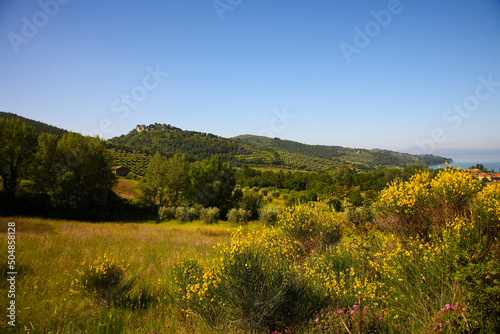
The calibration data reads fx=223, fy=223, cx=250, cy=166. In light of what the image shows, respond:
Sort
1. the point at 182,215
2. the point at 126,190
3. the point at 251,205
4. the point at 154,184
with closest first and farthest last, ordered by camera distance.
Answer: the point at 182,215 < the point at 154,184 < the point at 251,205 < the point at 126,190

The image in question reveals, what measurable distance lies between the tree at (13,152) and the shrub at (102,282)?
28.9m

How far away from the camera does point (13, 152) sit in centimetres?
2388

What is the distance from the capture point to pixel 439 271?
3719mm

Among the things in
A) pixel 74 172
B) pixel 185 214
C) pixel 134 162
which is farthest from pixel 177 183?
pixel 134 162

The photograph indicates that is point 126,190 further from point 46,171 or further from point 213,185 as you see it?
point 213,185

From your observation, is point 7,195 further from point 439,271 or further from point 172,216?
point 439,271

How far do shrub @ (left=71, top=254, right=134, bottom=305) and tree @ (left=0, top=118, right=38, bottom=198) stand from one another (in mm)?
28917

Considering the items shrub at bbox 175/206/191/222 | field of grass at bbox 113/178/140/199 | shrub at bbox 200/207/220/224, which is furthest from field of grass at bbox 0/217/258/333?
field of grass at bbox 113/178/140/199

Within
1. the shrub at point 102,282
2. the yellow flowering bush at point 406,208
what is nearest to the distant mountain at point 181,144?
the yellow flowering bush at point 406,208

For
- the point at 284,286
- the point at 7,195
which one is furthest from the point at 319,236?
the point at 7,195

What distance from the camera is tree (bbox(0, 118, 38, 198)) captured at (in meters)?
23.2

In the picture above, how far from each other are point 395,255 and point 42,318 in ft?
20.9

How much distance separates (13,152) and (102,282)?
3003 centimetres

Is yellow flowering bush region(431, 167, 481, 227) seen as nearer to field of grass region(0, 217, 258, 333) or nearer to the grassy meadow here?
the grassy meadow
